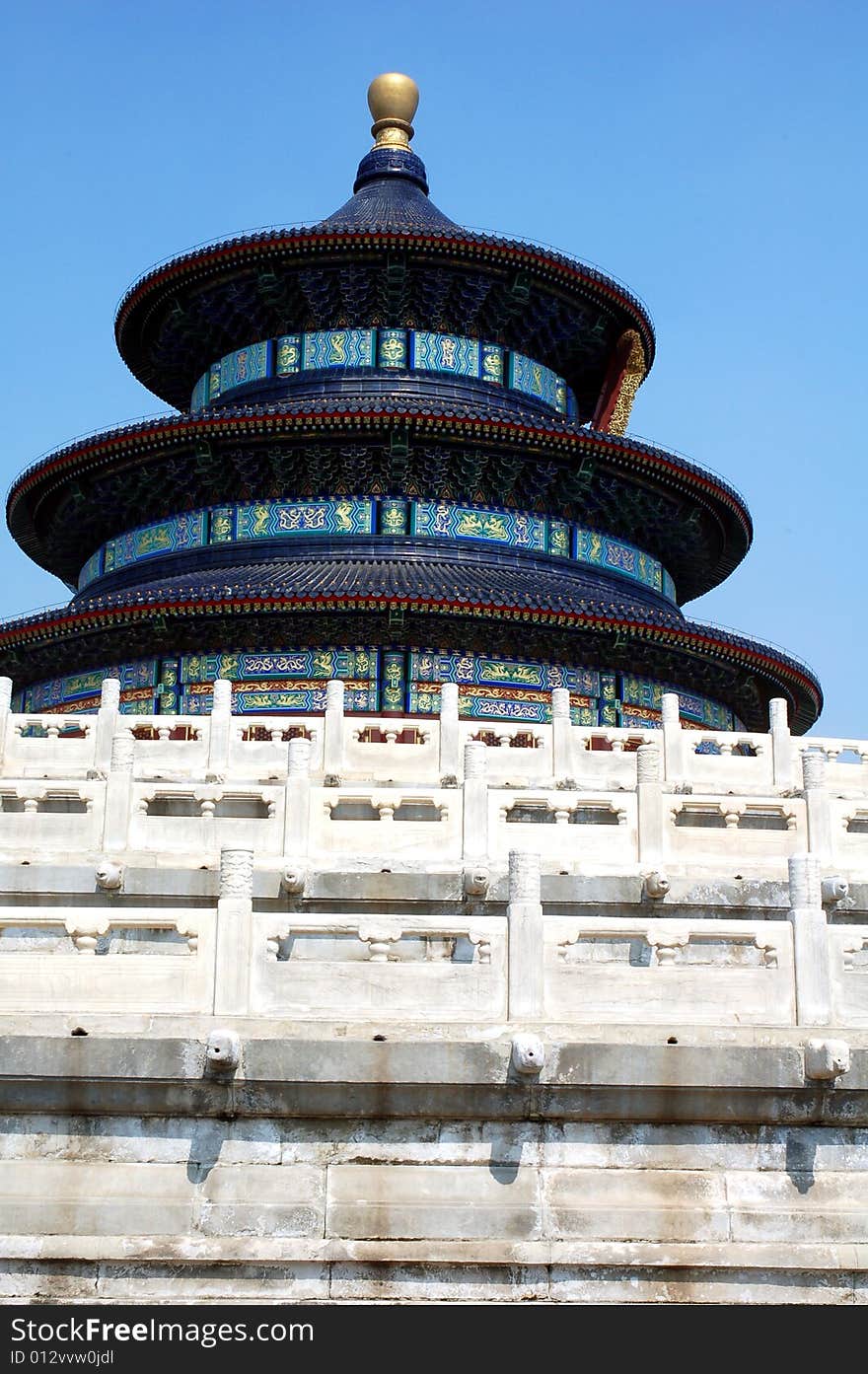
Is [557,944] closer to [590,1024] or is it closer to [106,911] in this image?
[590,1024]

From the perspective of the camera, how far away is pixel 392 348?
3180 centimetres

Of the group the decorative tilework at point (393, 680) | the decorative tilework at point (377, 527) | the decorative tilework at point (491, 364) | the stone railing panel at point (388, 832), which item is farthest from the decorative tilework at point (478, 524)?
the stone railing panel at point (388, 832)

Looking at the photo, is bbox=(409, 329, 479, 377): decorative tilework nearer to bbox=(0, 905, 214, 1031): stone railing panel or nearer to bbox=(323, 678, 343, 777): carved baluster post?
bbox=(323, 678, 343, 777): carved baluster post

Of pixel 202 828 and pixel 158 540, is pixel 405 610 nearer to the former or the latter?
pixel 158 540

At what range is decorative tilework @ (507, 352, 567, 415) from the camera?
32906mm

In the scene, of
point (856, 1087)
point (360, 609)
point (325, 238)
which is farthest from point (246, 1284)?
point (325, 238)

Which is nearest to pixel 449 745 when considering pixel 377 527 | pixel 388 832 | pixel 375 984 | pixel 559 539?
pixel 388 832

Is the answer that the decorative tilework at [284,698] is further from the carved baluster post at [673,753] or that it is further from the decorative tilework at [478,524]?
the carved baluster post at [673,753]

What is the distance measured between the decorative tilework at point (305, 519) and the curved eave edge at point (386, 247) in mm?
5338

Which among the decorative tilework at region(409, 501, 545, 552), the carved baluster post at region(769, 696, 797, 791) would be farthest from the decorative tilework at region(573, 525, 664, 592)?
the carved baluster post at region(769, 696, 797, 791)

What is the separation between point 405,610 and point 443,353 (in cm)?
851

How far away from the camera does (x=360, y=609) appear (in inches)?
1014

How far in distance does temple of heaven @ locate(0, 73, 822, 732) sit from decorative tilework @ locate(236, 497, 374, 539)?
49 mm

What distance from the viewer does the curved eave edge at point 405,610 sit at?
25.2 meters
